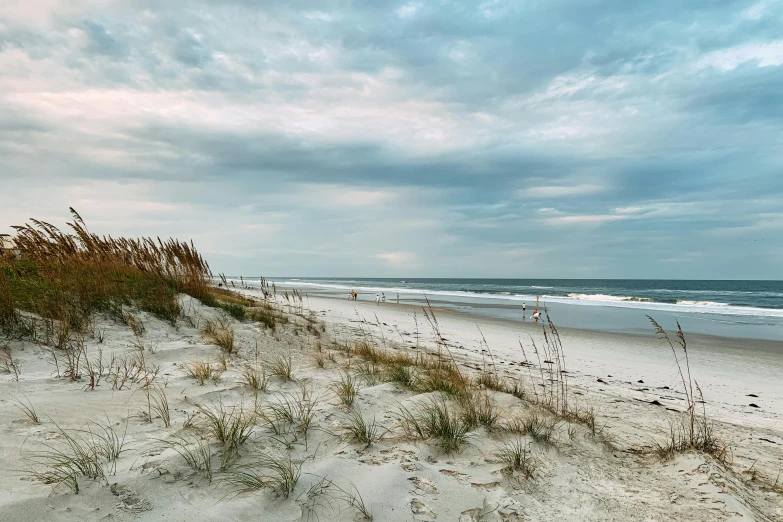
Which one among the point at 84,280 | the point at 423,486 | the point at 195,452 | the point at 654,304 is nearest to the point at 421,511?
the point at 423,486

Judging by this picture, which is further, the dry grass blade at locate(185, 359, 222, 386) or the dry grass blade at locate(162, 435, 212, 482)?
the dry grass blade at locate(185, 359, 222, 386)

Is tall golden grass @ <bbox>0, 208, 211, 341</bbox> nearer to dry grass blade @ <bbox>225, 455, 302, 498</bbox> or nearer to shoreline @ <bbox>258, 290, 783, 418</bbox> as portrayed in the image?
dry grass blade @ <bbox>225, 455, 302, 498</bbox>

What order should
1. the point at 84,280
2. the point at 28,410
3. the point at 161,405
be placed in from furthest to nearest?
the point at 84,280 → the point at 161,405 → the point at 28,410

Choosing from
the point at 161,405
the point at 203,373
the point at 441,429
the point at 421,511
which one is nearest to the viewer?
the point at 421,511

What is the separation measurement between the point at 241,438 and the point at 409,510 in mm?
1124

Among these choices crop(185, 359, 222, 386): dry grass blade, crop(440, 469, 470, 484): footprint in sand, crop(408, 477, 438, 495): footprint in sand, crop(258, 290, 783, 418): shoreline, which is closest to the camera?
crop(408, 477, 438, 495): footprint in sand

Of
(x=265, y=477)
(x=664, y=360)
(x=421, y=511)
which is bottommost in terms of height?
(x=664, y=360)

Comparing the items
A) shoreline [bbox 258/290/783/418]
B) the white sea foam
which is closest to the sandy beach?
shoreline [bbox 258/290/783/418]

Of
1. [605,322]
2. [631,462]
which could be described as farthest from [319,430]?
[605,322]

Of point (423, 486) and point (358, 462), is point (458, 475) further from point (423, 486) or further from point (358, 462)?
point (358, 462)

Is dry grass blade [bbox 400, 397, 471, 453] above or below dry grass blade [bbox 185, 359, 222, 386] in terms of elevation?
below

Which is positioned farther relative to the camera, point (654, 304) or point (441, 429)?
point (654, 304)

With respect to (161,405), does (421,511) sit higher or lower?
lower

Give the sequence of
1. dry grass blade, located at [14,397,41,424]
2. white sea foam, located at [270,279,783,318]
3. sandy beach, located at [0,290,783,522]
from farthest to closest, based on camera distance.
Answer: white sea foam, located at [270,279,783,318]
dry grass blade, located at [14,397,41,424]
sandy beach, located at [0,290,783,522]
